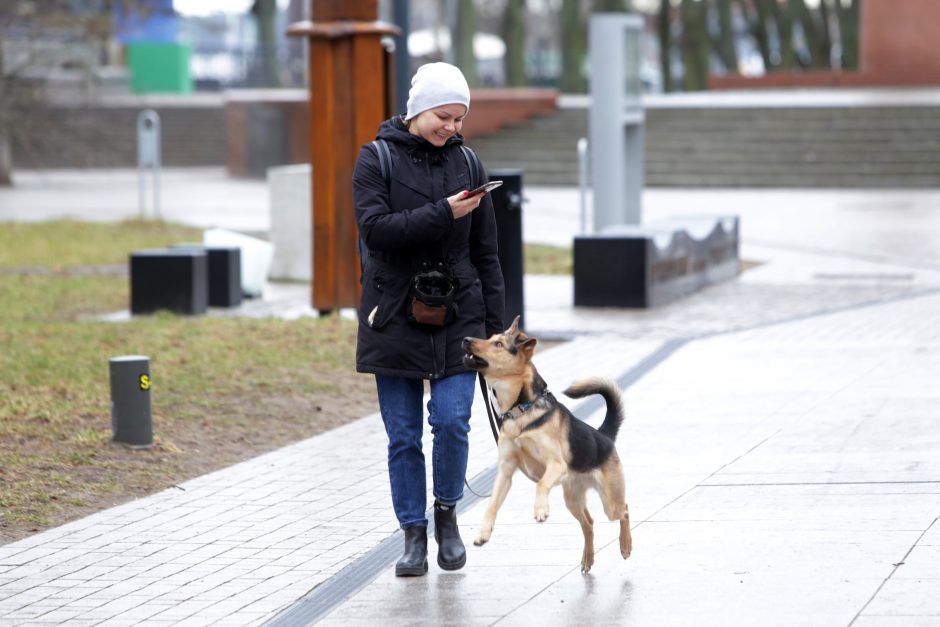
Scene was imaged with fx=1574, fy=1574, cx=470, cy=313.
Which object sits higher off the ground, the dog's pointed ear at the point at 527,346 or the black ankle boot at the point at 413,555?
the dog's pointed ear at the point at 527,346

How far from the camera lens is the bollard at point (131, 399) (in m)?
8.29

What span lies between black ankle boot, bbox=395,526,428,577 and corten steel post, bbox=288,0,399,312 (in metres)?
7.35

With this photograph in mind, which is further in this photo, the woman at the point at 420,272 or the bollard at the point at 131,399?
the bollard at the point at 131,399

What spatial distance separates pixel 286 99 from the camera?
3928cm

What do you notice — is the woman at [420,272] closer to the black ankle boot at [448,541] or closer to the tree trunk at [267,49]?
the black ankle boot at [448,541]

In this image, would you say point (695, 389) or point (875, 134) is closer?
point (695, 389)

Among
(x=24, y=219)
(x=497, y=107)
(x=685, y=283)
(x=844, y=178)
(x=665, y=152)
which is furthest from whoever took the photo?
(x=497, y=107)

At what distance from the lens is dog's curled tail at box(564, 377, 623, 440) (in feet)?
18.2

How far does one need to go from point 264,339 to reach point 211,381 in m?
1.69

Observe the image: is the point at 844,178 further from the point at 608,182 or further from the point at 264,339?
the point at 264,339

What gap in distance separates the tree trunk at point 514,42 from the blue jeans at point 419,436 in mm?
45586

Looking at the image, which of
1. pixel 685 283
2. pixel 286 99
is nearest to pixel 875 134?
pixel 286 99

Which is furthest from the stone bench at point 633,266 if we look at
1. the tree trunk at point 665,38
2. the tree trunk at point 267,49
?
the tree trunk at point 665,38

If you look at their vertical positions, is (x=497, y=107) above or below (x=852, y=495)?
above
